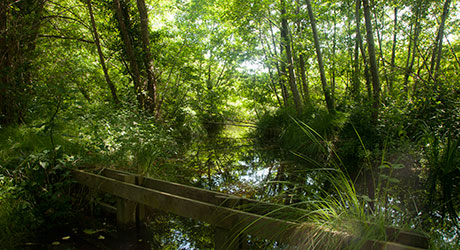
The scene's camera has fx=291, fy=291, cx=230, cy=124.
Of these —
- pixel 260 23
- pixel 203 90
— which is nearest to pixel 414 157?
pixel 260 23

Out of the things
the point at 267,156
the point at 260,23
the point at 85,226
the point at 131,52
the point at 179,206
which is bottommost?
the point at 267,156

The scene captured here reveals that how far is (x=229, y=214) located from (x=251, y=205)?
23 centimetres

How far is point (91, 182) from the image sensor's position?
10.7 ft

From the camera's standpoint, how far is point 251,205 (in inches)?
Answer: 93.5

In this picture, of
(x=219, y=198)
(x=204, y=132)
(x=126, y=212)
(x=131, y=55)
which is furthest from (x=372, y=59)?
(x=204, y=132)

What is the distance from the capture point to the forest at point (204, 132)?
2826mm

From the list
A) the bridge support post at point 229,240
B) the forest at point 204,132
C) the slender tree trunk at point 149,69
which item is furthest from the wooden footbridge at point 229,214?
the slender tree trunk at point 149,69

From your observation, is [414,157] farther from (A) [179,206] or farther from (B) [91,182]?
(B) [91,182]

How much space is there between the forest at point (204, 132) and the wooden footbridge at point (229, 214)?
0.33 ft

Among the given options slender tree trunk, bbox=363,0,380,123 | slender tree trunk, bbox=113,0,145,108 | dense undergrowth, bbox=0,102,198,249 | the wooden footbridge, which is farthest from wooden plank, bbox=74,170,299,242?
slender tree trunk, bbox=363,0,380,123

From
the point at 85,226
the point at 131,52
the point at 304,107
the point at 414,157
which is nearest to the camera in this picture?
the point at 85,226

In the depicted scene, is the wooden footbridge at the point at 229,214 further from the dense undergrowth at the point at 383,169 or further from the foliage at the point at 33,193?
the foliage at the point at 33,193

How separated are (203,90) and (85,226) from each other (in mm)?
9440

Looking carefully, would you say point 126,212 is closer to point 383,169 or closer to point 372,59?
point 383,169
